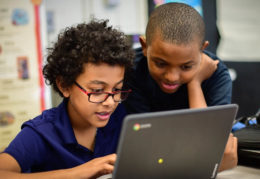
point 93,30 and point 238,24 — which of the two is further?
point 238,24

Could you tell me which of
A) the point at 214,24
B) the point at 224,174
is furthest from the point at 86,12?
the point at 224,174

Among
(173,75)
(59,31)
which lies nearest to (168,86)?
(173,75)

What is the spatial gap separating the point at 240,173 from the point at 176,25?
493 millimetres

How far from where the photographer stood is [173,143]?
25.9 inches

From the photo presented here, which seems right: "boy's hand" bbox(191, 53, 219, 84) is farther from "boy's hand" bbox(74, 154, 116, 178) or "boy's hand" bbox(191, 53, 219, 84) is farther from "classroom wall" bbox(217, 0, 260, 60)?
"classroom wall" bbox(217, 0, 260, 60)

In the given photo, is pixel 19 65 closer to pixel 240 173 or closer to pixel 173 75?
pixel 173 75

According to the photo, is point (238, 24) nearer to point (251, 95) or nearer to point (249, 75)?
point (249, 75)

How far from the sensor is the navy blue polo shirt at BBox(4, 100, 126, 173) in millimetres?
923

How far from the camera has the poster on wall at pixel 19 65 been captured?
239 cm

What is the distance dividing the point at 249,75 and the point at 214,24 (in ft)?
1.66

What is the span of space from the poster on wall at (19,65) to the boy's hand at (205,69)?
152cm

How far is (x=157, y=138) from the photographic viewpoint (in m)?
0.63

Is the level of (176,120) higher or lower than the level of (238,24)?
lower

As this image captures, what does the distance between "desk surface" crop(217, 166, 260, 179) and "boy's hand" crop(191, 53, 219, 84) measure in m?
0.43
